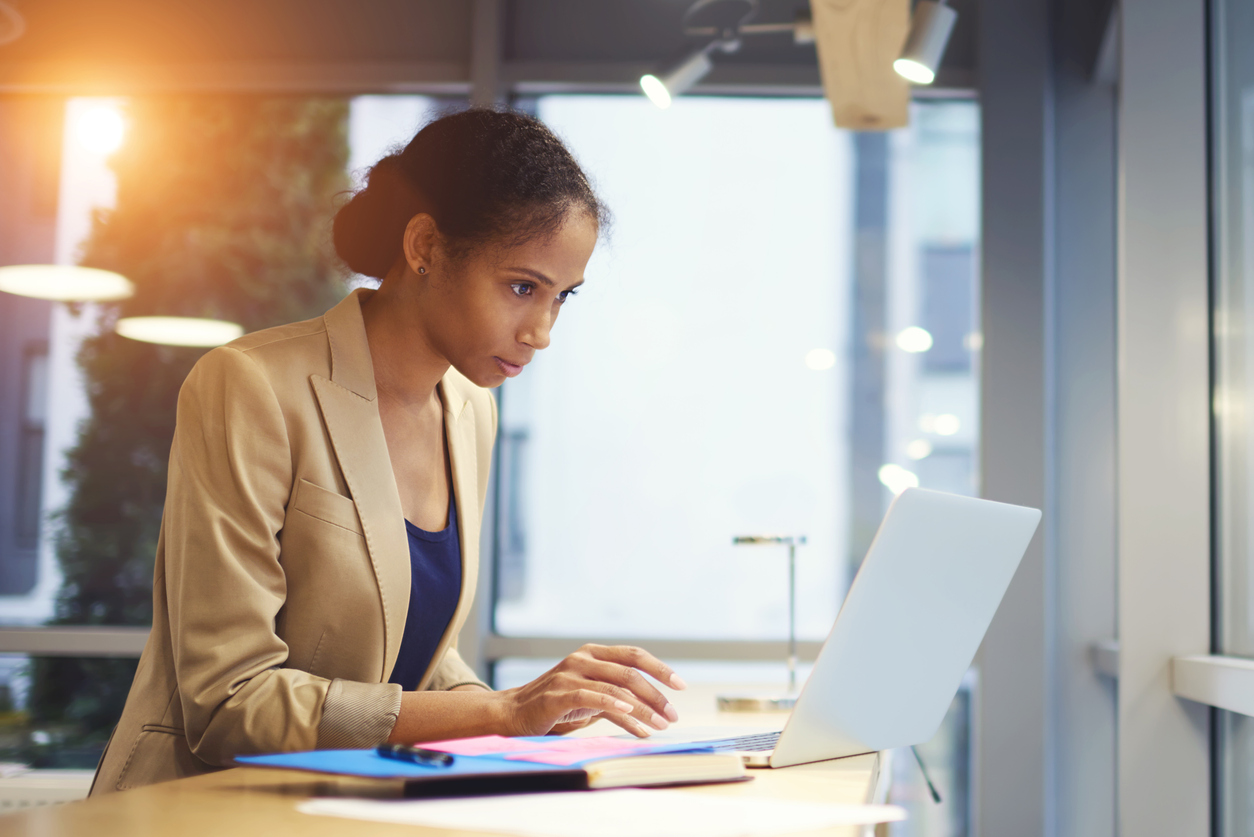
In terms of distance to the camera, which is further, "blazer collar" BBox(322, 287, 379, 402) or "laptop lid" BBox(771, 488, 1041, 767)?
"blazer collar" BBox(322, 287, 379, 402)

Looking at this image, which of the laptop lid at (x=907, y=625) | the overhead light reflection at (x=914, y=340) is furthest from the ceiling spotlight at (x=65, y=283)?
the laptop lid at (x=907, y=625)

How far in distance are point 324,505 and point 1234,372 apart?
1.57 meters

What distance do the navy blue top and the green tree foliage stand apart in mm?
2187

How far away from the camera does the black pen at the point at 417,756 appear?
0.78 m

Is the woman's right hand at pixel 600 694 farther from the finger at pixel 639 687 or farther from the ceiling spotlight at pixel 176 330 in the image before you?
the ceiling spotlight at pixel 176 330

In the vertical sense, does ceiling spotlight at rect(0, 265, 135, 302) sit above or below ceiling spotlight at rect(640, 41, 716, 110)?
below

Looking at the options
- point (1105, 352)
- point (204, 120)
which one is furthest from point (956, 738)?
point (204, 120)

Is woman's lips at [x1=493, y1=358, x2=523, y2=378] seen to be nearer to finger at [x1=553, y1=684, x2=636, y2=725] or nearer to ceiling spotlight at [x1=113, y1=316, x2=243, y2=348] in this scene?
finger at [x1=553, y1=684, x2=636, y2=725]

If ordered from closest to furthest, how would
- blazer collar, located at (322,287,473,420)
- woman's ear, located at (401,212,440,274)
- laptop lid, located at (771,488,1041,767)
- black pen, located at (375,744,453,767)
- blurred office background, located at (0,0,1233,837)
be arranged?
1. black pen, located at (375,744,453,767)
2. laptop lid, located at (771,488,1041,767)
3. blazer collar, located at (322,287,473,420)
4. woman's ear, located at (401,212,440,274)
5. blurred office background, located at (0,0,1233,837)

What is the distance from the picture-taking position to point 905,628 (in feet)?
3.13

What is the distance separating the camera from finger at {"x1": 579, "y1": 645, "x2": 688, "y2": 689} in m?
0.95

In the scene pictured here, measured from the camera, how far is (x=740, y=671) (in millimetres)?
3180

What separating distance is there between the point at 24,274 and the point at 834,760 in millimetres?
3378

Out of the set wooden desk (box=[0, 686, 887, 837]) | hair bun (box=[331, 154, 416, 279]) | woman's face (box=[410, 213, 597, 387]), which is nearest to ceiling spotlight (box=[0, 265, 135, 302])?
hair bun (box=[331, 154, 416, 279])
